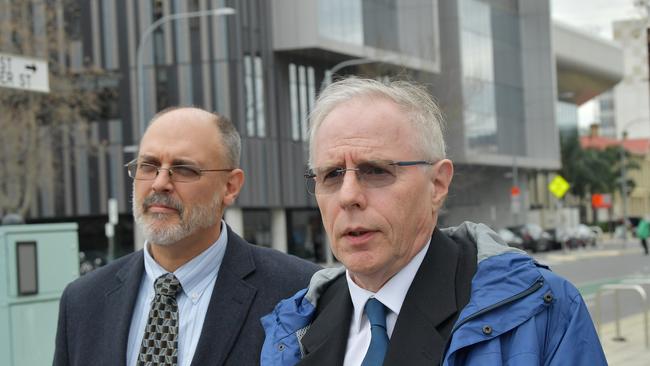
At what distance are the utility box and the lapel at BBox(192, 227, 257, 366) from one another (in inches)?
192

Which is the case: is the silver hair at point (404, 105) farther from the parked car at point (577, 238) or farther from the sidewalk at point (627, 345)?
the parked car at point (577, 238)

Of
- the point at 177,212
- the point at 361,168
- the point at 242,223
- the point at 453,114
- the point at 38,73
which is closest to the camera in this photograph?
the point at 361,168

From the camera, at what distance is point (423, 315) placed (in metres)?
2.68

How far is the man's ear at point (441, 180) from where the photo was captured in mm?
2863

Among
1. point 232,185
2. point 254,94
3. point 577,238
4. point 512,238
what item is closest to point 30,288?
point 232,185

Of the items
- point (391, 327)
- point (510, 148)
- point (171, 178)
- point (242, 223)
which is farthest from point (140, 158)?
point (510, 148)

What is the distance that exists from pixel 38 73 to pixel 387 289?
5.72 metres

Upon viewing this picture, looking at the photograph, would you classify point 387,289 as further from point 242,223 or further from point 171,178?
point 242,223

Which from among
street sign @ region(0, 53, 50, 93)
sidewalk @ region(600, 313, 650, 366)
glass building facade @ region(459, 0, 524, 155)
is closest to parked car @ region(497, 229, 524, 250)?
glass building facade @ region(459, 0, 524, 155)

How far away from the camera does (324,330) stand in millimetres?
2887

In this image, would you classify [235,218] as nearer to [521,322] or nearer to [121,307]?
[121,307]

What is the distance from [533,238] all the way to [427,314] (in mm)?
50773

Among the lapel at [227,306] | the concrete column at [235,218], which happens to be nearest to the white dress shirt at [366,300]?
the lapel at [227,306]

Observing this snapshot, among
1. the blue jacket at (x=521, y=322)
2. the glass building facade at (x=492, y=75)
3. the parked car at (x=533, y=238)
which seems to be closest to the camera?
the blue jacket at (x=521, y=322)
